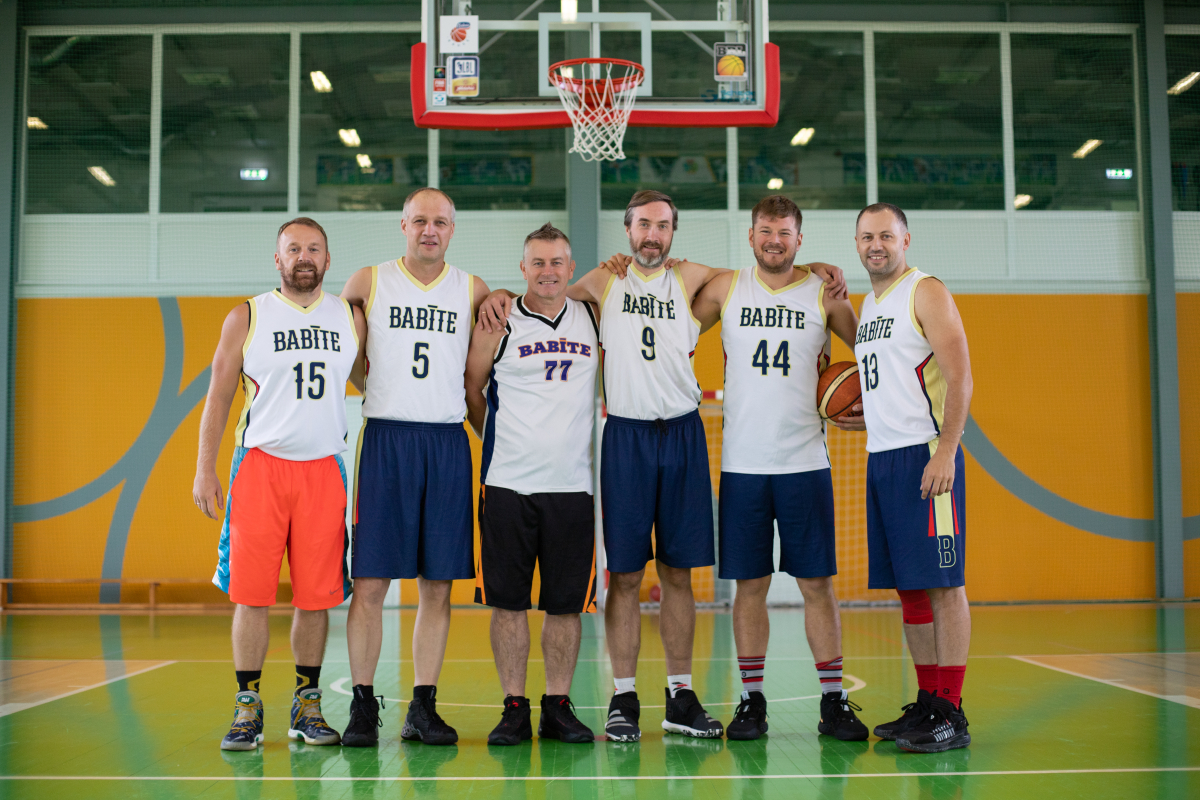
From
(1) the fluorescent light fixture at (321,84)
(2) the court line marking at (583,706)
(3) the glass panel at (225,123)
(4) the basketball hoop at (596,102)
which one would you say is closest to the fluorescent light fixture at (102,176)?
(3) the glass panel at (225,123)

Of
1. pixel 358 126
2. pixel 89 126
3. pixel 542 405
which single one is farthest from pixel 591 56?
pixel 89 126

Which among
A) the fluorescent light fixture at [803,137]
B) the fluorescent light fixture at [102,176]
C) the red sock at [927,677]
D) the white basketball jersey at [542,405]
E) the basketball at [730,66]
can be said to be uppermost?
the fluorescent light fixture at [803,137]

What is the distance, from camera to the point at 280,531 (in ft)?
12.7

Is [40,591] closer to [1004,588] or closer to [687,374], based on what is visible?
[687,374]

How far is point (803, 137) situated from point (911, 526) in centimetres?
879

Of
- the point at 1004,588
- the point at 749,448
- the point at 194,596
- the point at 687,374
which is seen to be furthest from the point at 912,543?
the point at 194,596

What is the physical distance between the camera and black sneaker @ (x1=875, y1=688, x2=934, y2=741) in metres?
3.88

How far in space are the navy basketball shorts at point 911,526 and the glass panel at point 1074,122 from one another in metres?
9.10

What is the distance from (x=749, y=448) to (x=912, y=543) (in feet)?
2.52

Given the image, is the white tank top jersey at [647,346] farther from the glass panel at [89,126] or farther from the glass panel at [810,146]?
the glass panel at [89,126]

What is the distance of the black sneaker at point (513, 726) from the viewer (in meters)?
3.87

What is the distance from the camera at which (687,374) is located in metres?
4.14

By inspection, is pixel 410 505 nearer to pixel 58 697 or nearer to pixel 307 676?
pixel 307 676

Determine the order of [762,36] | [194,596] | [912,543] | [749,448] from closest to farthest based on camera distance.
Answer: [912,543], [749,448], [762,36], [194,596]
